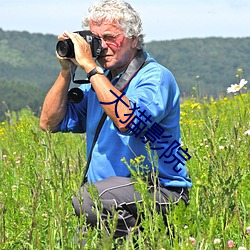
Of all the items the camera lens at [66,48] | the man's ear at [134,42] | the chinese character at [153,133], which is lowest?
the chinese character at [153,133]

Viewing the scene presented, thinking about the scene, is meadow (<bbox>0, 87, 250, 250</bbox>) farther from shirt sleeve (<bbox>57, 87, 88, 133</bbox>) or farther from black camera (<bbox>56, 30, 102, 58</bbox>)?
black camera (<bbox>56, 30, 102, 58</bbox>)

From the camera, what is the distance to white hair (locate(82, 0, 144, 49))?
349cm

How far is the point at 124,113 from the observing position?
3.16 m

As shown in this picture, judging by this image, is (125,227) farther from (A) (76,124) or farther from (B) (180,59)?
(B) (180,59)

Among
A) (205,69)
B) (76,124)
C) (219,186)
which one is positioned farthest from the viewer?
(205,69)

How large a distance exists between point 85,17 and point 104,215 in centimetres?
106

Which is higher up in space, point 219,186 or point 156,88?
point 156,88

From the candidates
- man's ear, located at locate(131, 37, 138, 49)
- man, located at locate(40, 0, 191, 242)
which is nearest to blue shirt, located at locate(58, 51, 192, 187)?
man, located at locate(40, 0, 191, 242)

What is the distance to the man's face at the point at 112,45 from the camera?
137 inches

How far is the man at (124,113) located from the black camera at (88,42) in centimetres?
3

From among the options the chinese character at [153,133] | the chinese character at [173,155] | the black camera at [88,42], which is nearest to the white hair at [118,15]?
the black camera at [88,42]

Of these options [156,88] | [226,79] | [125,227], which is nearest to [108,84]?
[156,88]

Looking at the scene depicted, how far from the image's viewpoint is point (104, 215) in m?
3.32

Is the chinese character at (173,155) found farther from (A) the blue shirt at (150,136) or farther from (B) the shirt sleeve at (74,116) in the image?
(B) the shirt sleeve at (74,116)
